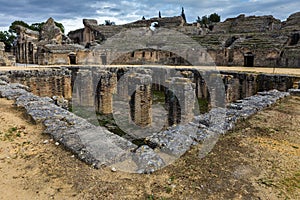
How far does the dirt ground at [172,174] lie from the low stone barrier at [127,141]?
15 cm

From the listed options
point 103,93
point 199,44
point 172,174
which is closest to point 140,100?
point 103,93

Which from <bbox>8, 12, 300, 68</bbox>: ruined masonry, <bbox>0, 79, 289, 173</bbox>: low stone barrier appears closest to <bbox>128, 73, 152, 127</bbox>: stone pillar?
<bbox>0, 79, 289, 173</bbox>: low stone barrier

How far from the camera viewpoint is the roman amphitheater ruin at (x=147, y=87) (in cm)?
414

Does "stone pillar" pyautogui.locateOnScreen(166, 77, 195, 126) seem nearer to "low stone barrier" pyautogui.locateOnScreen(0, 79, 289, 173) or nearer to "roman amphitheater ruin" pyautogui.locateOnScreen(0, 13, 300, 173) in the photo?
"roman amphitheater ruin" pyautogui.locateOnScreen(0, 13, 300, 173)

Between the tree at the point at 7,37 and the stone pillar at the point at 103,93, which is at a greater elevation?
the tree at the point at 7,37


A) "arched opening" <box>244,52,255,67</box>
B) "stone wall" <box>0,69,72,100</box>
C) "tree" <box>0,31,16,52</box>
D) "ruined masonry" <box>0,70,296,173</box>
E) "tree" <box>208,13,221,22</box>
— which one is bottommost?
"ruined masonry" <box>0,70,296,173</box>

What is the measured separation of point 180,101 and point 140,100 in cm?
220

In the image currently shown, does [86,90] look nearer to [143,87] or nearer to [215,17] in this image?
[143,87]

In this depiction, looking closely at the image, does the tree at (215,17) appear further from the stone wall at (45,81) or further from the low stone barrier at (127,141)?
the low stone barrier at (127,141)

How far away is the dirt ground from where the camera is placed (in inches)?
110

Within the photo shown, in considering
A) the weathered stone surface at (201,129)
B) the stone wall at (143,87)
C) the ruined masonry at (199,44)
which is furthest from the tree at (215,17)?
the weathered stone surface at (201,129)

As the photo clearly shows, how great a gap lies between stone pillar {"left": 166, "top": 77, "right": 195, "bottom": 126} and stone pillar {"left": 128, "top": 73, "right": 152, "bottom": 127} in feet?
4.30

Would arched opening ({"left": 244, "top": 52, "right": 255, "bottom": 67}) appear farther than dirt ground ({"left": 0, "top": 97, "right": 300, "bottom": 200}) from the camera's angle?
Yes

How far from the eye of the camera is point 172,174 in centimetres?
317
